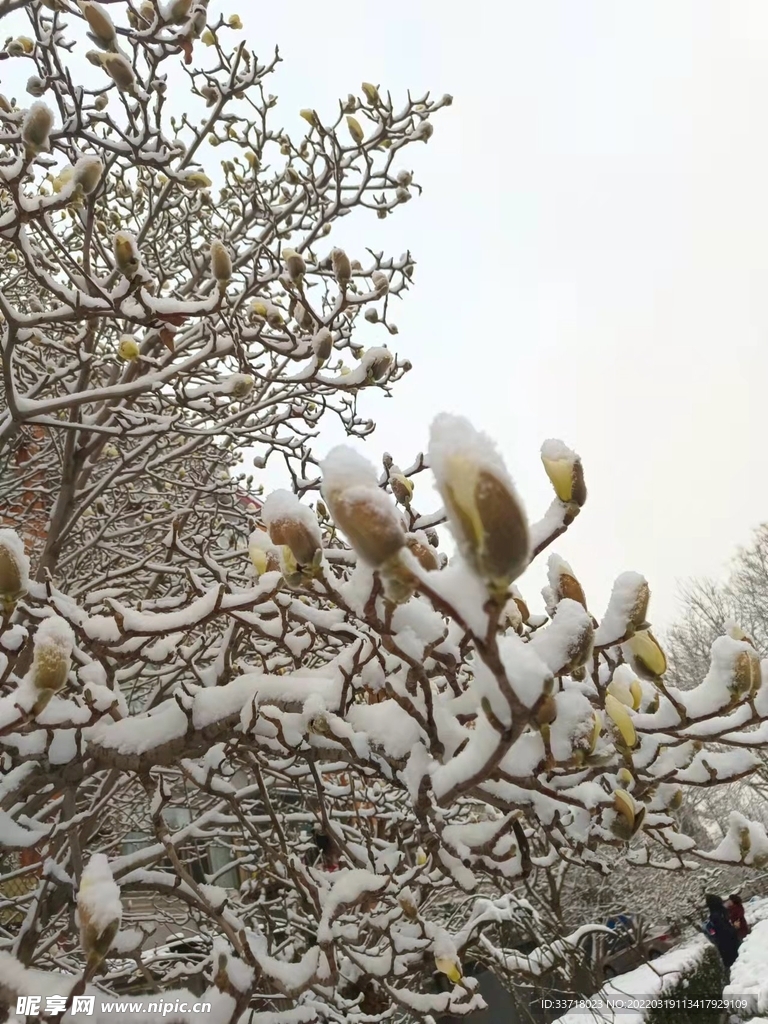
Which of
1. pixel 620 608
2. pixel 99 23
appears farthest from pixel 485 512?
pixel 99 23

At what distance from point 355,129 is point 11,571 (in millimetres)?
2976

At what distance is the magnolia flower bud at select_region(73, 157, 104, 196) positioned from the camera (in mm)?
2120

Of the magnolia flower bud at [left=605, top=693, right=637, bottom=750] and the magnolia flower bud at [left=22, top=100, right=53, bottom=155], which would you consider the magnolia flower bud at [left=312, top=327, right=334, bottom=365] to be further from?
the magnolia flower bud at [left=605, top=693, right=637, bottom=750]

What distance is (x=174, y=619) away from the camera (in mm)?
1726

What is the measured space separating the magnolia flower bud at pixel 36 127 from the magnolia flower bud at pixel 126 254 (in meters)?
0.31

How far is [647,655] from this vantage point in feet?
4.69

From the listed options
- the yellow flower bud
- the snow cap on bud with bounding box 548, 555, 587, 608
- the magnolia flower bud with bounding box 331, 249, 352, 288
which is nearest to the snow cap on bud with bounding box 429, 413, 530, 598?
the snow cap on bud with bounding box 548, 555, 587, 608

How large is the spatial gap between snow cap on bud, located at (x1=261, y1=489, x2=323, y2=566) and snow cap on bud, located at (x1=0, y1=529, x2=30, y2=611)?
439 millimetres

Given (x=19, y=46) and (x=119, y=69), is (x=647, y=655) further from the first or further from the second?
(x=19, y=46)

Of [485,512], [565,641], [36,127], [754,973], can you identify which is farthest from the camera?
[754,973]

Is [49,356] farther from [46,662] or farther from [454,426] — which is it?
[454,426]

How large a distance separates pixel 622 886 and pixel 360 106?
13367 millimetres

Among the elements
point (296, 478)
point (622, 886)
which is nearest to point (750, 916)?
point (622, 886)

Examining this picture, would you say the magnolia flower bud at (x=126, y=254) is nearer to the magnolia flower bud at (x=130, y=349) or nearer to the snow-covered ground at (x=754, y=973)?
the magnolia flower bud at (x=130, y=349)
